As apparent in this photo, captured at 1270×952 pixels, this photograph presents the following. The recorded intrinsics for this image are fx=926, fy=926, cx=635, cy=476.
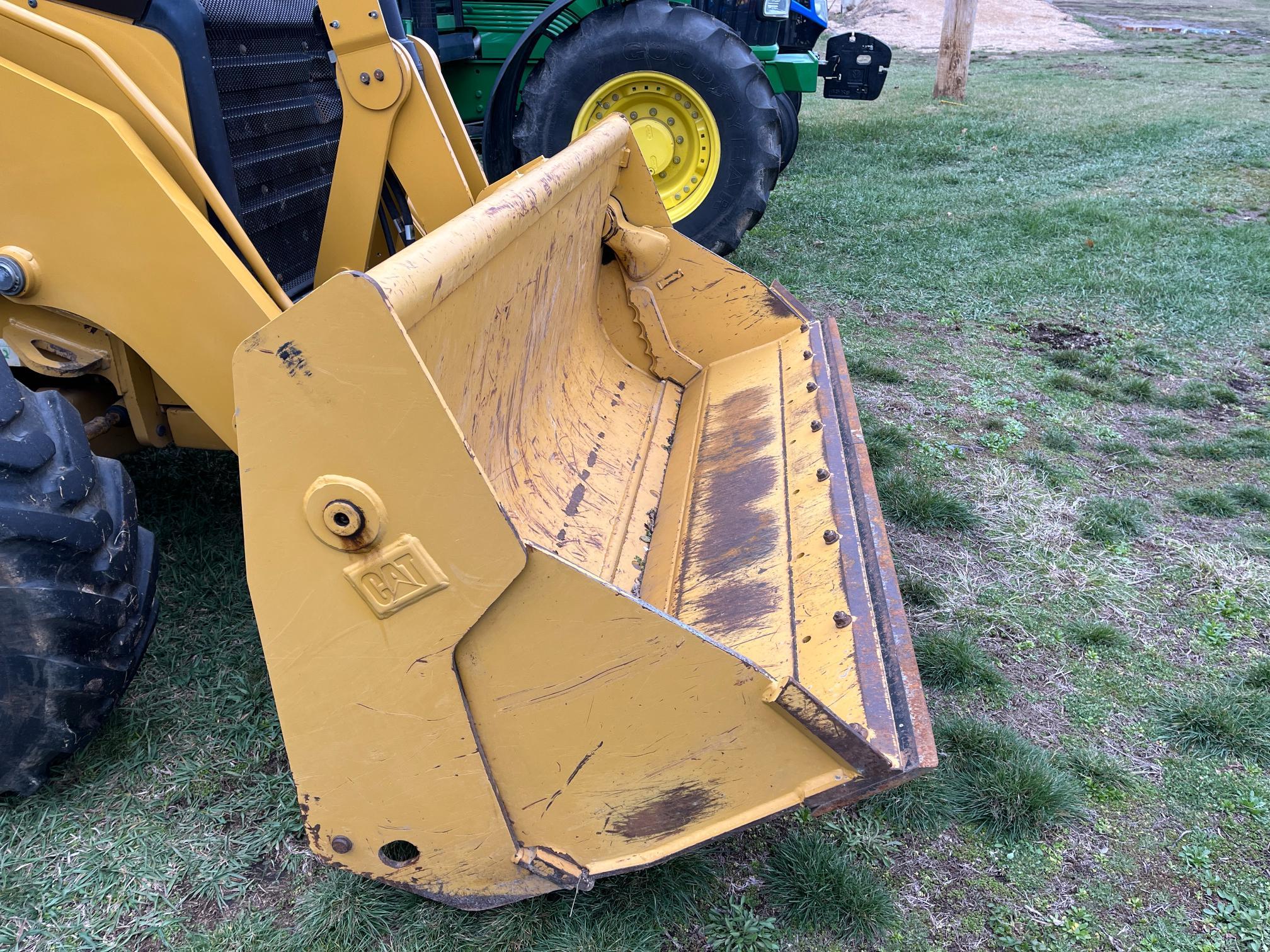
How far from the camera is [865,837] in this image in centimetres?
229

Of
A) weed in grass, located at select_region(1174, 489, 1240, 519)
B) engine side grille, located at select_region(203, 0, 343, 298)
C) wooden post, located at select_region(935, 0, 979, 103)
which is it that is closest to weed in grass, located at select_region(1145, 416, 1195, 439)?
weed in grass, located at select_region(1174, 489, 1240, 519)

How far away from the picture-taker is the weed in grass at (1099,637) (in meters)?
2.99

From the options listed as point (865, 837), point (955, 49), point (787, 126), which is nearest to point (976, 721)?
point (865, 837)

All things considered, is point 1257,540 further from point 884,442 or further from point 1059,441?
point 884,442

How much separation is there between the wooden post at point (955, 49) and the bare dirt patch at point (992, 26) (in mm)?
8200

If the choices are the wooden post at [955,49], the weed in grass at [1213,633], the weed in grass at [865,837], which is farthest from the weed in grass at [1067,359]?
the wooden post at [955,49]

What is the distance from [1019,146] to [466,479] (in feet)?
34.9

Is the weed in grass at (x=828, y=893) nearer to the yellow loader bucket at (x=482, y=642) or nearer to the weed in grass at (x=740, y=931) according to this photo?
the weed in grass at (x=740, y=931)

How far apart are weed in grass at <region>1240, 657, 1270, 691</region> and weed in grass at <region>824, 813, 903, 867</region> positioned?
1362 millimetres

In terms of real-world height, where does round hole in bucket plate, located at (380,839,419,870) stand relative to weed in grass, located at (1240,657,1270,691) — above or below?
above

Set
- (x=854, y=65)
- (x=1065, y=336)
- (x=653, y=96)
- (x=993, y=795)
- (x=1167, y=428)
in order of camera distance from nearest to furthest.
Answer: (x=993, y=795)
(x=1167, y=428)
(x=653, y=96)
(x=1065, y=336)
(x=854, y=65)

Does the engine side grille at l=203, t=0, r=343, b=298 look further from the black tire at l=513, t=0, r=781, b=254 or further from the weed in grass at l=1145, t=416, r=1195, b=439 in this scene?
the weed in grass at l=1145, t=416, r=1195, b=439

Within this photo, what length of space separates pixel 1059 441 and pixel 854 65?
19.1ft

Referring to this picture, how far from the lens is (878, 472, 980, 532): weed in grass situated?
3.64m
